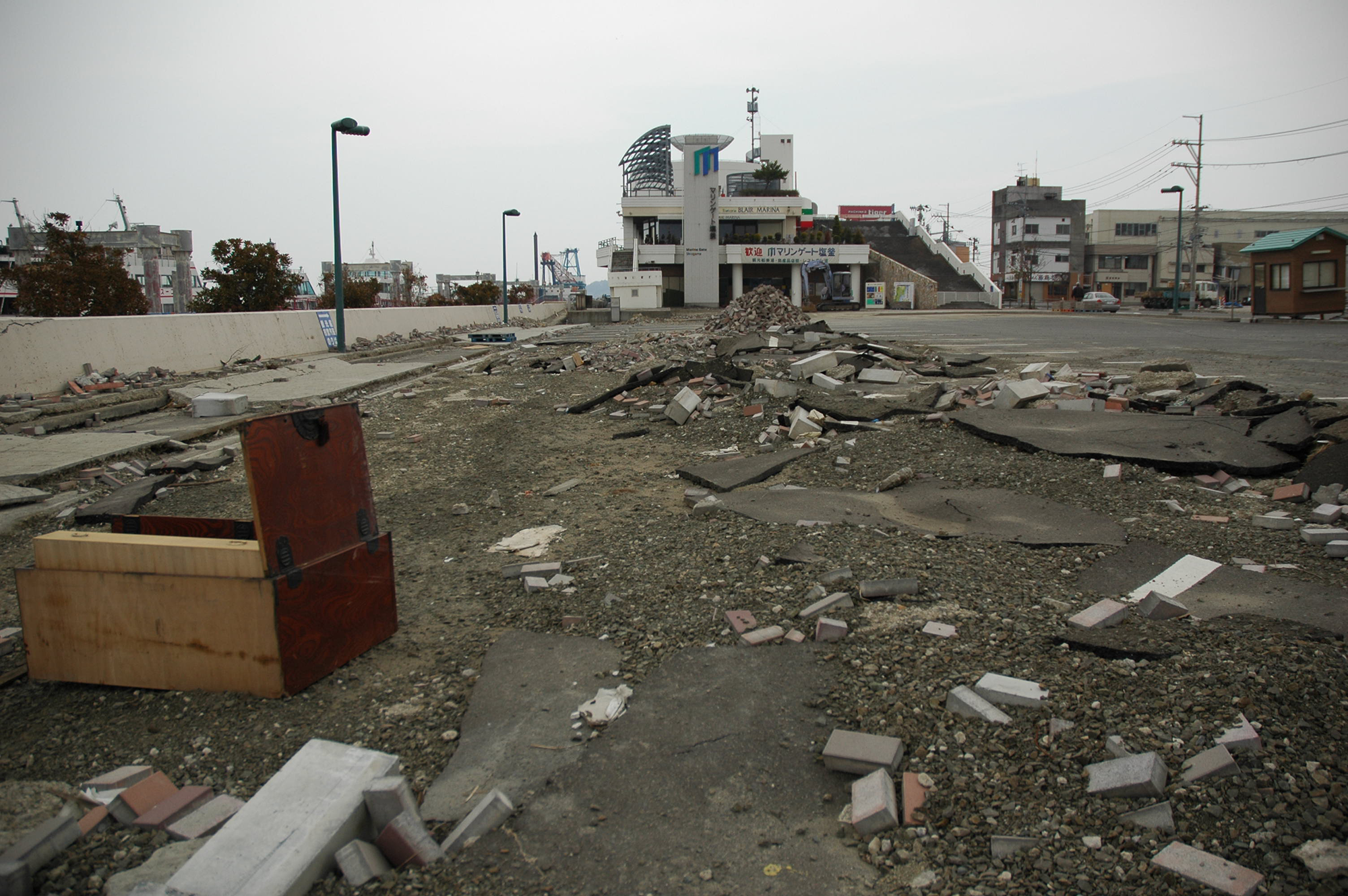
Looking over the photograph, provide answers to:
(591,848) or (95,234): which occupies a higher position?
(95,234)

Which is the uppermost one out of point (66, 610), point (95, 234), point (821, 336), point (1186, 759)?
point (95, 234)

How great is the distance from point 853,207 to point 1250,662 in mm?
82966

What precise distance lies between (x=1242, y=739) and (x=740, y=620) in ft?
5.46

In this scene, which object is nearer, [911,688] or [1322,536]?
[911,688]

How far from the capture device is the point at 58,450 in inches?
277

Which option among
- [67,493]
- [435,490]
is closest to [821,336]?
[435,490]

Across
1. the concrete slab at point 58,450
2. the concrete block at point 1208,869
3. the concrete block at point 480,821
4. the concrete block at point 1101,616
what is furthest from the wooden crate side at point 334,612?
the concrete slab at point 58,450

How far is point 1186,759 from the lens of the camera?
215 cm

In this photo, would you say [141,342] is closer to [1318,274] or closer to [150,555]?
[150,555]

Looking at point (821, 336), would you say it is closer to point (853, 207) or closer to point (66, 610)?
point (66, 610)

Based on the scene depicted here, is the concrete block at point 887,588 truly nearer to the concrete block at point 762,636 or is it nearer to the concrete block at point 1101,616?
the concrete block at point 762,636

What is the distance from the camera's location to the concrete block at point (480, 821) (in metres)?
2.05

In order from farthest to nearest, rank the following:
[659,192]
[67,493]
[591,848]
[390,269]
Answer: [390,269] < [659,192] < [67,493] < [591,848]

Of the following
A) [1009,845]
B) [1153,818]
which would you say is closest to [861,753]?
[1009,845]
